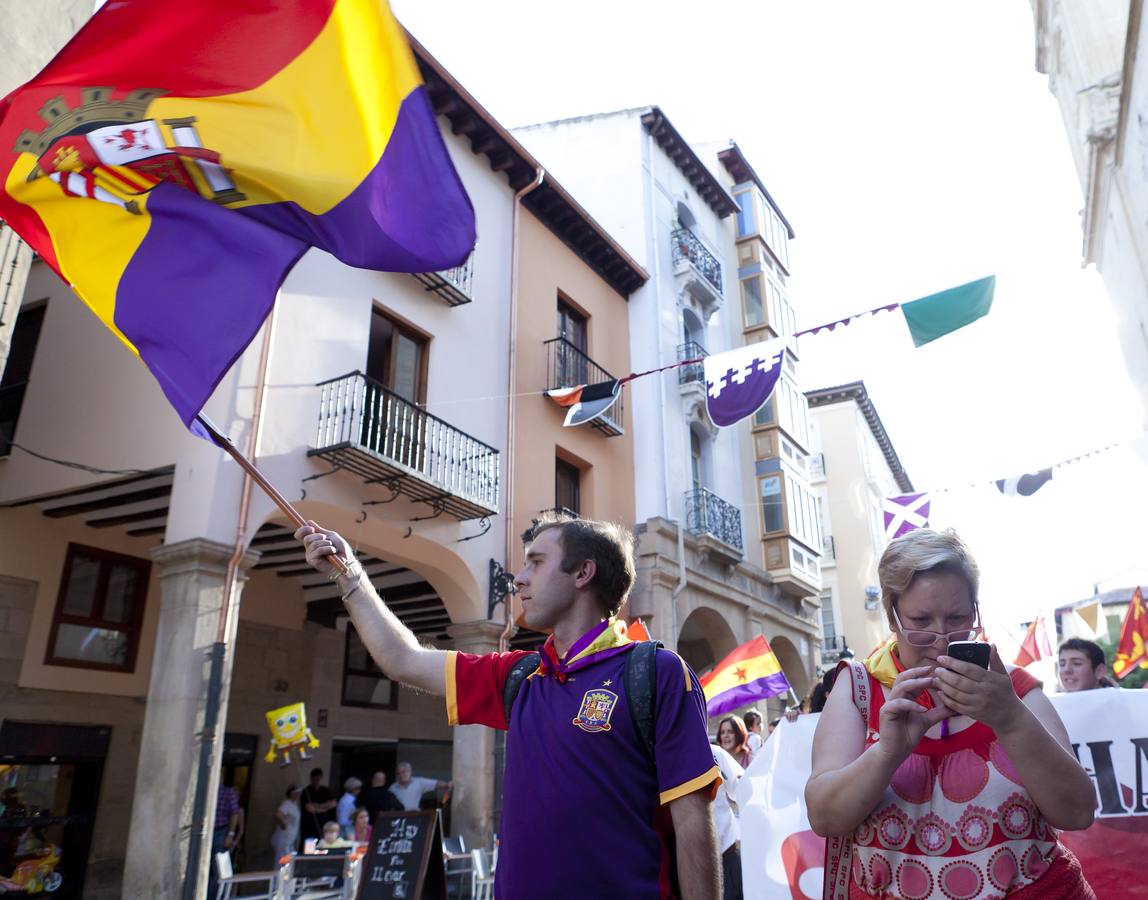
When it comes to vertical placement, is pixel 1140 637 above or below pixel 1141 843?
above

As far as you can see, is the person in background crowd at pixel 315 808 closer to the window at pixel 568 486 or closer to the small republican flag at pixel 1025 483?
the window at pixel 568 486

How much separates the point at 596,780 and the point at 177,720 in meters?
7.95

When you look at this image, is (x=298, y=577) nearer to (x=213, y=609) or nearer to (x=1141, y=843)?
(x=213, y=609)

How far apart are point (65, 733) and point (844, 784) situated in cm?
1161

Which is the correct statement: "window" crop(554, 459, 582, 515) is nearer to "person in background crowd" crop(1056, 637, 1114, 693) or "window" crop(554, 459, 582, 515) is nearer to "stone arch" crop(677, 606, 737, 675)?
"stone arch" crop(677, 606, 737, 675)

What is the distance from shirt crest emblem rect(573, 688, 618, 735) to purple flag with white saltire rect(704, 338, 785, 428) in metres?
8.20

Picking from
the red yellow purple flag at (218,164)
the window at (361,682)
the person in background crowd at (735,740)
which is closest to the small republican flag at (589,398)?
the window at (361,682)

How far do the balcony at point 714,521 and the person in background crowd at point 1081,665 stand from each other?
1207cm

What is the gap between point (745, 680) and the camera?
11203 millimetres

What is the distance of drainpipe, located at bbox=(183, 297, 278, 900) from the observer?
28.3 feet

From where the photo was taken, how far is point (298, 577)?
14.1 m

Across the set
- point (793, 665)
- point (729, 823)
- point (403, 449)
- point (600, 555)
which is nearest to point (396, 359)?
point (403, 449)

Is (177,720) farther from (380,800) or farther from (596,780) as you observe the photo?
(596,780)

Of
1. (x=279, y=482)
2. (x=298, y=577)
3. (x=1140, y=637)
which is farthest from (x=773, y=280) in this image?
(x=279, y=482)
